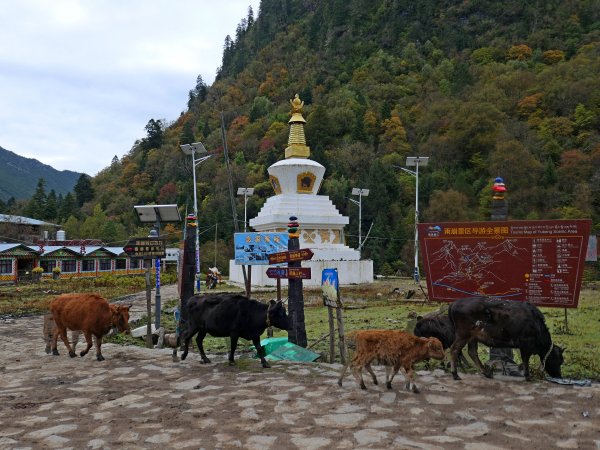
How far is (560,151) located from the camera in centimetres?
5225

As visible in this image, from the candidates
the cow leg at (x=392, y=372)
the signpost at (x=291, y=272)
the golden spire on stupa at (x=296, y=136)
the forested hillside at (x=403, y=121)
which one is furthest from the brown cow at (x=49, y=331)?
the forested hillside at (x=403, y=121)

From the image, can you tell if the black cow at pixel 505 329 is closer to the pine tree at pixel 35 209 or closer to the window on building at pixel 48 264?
the window on building at pixel 48 264

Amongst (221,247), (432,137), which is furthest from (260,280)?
(432,137)

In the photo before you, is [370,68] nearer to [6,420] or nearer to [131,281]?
[131,281]

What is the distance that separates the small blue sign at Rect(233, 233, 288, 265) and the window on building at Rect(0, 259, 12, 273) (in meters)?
34.4

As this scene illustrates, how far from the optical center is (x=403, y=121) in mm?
71375

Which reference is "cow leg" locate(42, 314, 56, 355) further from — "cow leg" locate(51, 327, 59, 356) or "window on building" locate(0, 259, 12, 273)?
"window on building" locate(0, 259, 12, 273)

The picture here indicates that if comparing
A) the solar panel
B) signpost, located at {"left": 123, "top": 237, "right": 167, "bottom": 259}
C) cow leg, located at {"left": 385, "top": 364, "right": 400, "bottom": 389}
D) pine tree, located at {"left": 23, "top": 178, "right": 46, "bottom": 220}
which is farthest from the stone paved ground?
pine tree, located at {"left": 23, "top": 178, "right": 46, "bottom": 220}

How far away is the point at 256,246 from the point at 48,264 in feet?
124

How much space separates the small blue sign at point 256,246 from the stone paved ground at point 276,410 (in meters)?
3.36

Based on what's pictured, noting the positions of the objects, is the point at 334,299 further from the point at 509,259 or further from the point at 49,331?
the point at 49,331

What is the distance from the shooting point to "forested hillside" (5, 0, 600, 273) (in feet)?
159

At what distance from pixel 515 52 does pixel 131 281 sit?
71.9 metres

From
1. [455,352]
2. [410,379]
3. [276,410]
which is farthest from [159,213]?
[455,352]
